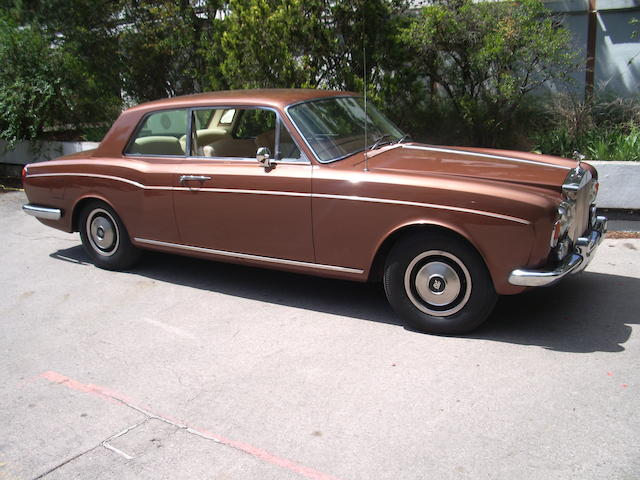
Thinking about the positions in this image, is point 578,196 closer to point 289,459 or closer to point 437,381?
point 437,381

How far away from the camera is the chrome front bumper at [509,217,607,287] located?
407cm

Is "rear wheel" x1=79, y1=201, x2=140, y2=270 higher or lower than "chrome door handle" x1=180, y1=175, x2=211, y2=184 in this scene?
lower

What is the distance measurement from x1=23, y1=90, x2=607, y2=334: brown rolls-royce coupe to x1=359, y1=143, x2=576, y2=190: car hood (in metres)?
0.01

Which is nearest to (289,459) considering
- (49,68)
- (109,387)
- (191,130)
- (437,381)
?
(437,381)

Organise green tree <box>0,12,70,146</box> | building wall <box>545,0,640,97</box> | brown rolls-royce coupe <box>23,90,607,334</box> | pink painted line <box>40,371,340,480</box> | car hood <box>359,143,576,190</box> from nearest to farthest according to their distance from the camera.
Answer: pink painted line <box>40,371,340,480</box>, brown rolls-royce coupe <box>23,90,607,334</box>, car hood <box>359,143,576,190</box>, building wall <box>545,0,640,97</box>, green tree <box>0,12,70,146</box>

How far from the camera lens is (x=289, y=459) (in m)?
3.22

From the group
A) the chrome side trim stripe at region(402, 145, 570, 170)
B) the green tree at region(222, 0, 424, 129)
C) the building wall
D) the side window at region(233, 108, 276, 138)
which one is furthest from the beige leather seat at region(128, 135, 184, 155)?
the building wall

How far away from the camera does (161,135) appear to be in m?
5.85

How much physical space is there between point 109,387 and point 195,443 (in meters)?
0.93

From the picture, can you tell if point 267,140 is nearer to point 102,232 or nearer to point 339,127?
point 339,127

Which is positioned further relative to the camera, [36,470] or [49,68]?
[49,68]

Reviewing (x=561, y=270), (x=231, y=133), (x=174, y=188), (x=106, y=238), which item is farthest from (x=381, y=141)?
(x=106, y=238)

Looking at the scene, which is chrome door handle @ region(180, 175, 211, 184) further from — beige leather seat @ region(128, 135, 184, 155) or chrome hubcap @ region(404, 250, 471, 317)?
chrome hubcap @ region(404, 250, 471, 317)

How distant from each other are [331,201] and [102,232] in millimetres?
2635
